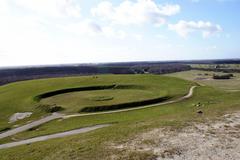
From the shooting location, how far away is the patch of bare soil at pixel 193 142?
15930 millimetres

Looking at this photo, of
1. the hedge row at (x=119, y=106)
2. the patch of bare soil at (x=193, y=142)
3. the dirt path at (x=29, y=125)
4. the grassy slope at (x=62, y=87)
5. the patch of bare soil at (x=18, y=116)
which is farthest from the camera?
the grassy slope at (x=62, y=87)

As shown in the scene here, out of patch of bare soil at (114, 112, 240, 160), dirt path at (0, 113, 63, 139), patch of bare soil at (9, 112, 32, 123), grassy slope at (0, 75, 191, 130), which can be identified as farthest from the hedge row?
patch of bare soil at (114, 112, 240, 160)

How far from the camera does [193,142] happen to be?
A: 18109 millimetres

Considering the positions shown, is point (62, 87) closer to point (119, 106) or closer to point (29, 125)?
point (119, 106)

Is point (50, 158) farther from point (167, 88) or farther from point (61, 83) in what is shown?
point (61, 83)

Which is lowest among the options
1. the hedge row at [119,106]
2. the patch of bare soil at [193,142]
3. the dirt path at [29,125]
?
the dirt path at [29,125]

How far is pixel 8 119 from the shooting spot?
47.9 meters

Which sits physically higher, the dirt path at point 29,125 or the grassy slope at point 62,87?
the grassy slope at point 62,87

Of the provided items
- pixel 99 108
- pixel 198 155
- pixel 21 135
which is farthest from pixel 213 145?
pixel 99 108

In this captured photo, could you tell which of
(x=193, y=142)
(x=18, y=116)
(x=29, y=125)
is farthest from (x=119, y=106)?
(x=193, y=142)

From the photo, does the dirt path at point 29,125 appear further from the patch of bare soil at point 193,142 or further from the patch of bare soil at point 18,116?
the patch of bare soil at point 193,142

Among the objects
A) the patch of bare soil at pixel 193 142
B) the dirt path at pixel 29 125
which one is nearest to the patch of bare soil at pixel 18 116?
the dirt path at pixel 29 125

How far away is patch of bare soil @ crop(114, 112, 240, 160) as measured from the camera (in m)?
15.9

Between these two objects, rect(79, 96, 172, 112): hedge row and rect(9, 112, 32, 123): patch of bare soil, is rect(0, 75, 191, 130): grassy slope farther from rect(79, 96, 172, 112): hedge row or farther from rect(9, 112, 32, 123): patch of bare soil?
rect(79, 96, 172, 112): hedge row
